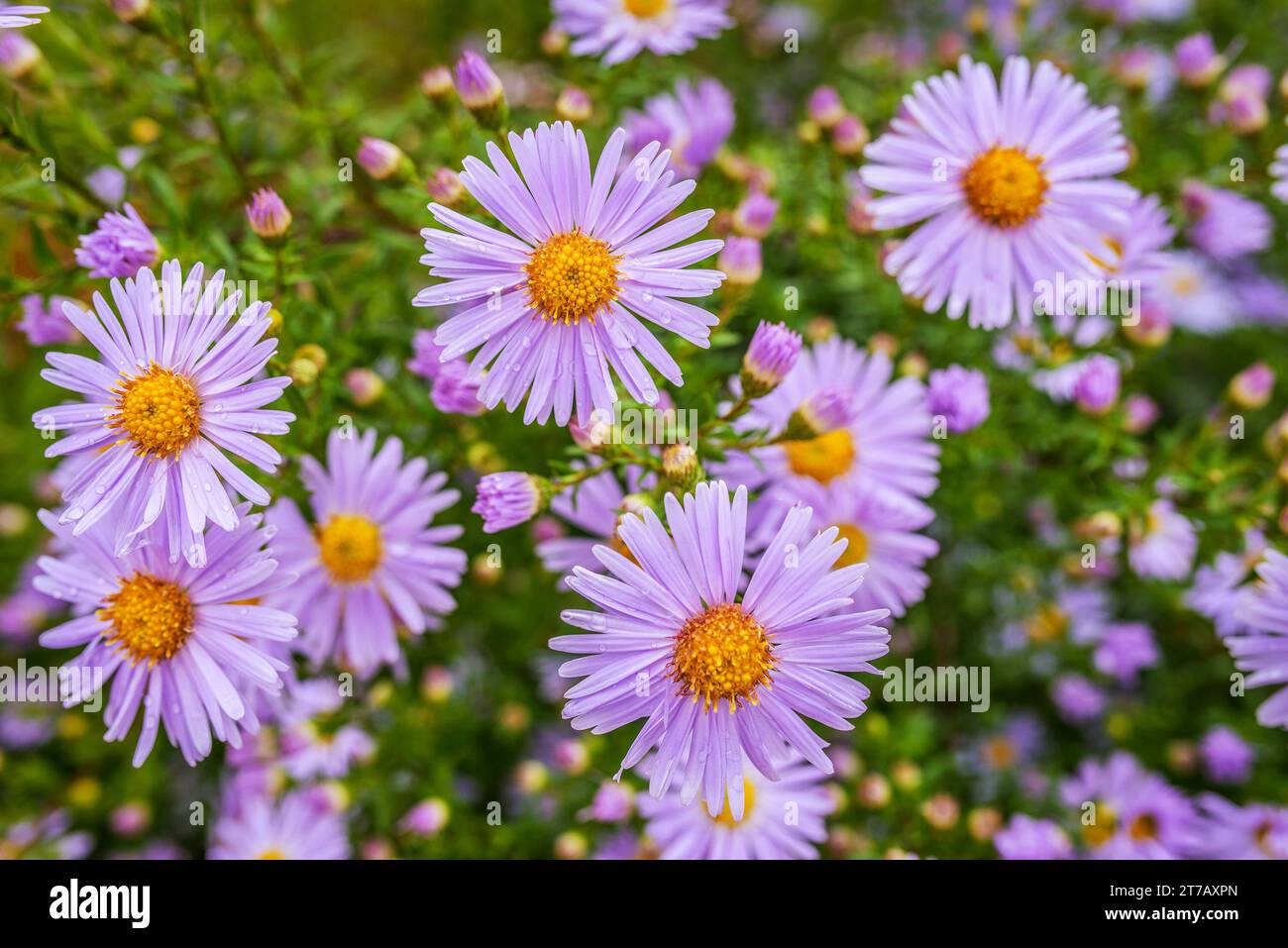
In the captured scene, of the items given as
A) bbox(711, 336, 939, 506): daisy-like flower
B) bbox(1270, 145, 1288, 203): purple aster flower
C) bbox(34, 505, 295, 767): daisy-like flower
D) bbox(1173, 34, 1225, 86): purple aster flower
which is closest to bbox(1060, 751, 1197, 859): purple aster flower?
bbox(711, 336, 939, 506): daisy-like flower

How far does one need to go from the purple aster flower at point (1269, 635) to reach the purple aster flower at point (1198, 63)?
140cm

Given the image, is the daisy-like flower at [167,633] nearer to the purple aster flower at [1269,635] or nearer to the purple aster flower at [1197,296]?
the purple aster flower at [1269,635]

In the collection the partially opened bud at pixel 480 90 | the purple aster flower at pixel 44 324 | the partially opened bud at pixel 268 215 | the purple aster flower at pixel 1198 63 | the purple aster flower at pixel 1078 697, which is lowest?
the purple aster flower at pixel 1078 697

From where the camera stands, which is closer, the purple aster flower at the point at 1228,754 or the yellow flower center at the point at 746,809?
the yellow flower center at the point at 746,809

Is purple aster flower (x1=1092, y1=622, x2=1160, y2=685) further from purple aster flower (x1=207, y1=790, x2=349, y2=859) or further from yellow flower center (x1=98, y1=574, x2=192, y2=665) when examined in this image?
yellow flower center (x1=98, y1=574, x2=192, y2=665)

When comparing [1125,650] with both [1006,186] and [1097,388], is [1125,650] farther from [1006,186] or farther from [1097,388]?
[1006,186]

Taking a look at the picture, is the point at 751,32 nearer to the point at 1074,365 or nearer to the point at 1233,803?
the point at 1074,365

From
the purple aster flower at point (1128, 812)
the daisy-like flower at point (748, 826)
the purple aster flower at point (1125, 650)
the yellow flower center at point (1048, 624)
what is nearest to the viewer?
the daisy-like flower at point (748, 826)

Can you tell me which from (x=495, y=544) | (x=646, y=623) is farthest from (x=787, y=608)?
(x=495, y=544)

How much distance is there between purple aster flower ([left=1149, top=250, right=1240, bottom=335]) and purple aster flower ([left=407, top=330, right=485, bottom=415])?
2582 mm

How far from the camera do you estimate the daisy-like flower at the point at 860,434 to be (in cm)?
215

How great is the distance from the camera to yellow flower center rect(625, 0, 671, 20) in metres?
2.40

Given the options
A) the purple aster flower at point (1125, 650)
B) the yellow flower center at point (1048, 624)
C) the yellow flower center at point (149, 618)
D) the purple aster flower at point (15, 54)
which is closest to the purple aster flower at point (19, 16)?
the purple aster flower at point (15, 54)

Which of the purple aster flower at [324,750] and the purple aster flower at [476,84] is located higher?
the purple aster flower at [476,84]
